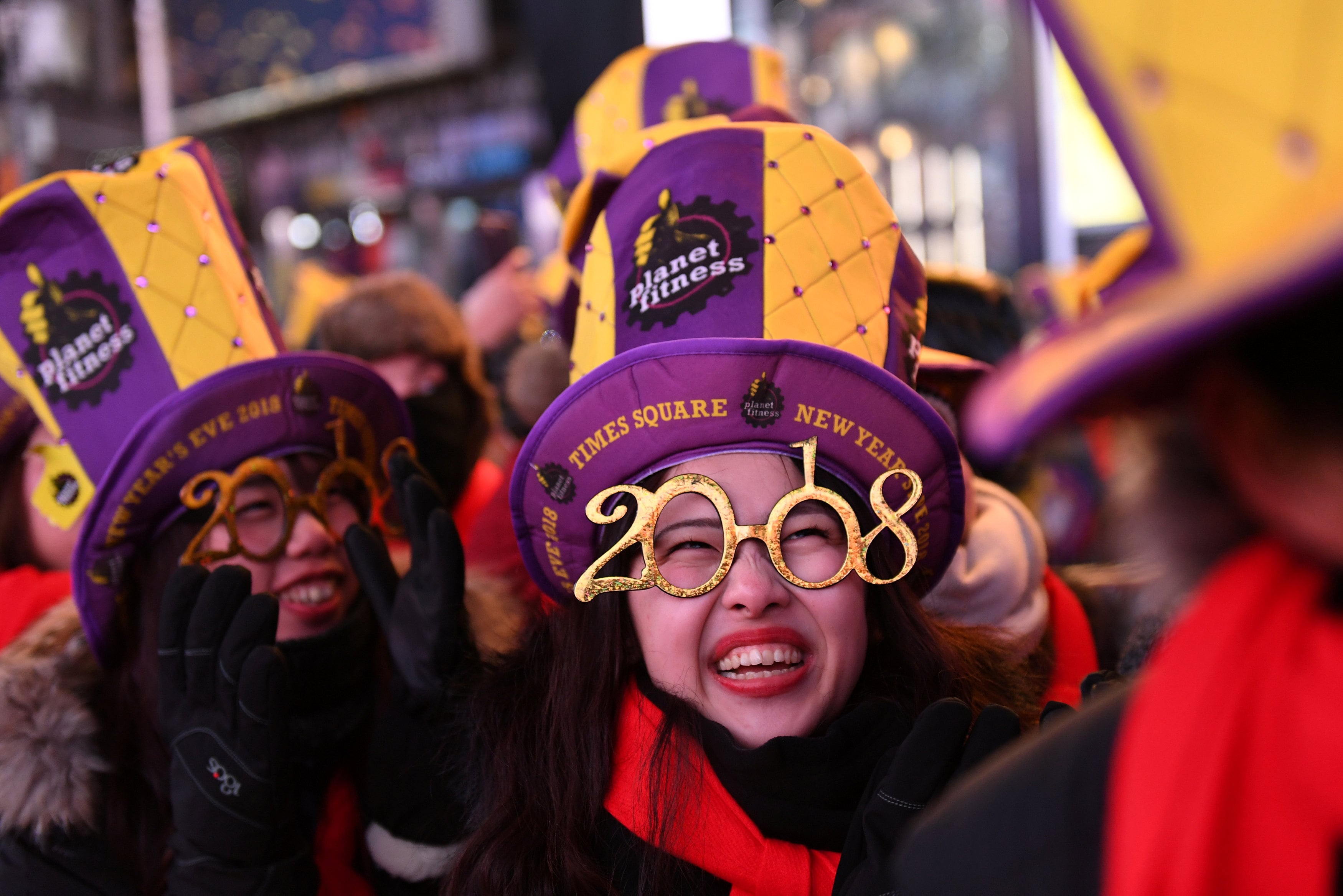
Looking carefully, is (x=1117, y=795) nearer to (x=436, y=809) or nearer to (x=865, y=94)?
(x=436, y=809)

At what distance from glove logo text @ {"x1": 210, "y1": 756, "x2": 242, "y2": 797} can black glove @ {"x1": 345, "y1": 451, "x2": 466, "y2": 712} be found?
28 cm

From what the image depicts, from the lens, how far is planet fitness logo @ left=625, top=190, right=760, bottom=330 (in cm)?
136

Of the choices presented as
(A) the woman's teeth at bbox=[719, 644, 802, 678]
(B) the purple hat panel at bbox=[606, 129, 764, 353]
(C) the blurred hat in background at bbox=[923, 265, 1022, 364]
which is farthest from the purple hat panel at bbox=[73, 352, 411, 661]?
(C) the blurred hat in background at bbox=[923, 265, 1022, 364]

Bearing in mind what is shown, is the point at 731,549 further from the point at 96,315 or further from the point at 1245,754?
the point at 96,315

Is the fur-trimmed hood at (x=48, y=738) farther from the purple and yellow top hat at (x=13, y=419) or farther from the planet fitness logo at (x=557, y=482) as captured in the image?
the planet fitness logo at (x=557, y=482)

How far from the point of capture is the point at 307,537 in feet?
5.48

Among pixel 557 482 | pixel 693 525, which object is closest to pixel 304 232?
pixel 557 482

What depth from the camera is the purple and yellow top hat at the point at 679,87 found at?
2.38 m

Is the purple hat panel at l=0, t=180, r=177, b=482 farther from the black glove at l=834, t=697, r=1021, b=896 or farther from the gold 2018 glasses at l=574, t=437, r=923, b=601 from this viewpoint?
the black glove at l=834, t=697, r=1021, b=896

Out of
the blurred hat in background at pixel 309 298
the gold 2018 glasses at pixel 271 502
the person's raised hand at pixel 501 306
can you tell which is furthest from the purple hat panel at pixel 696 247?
the blurred hat in background at pixel 309 298

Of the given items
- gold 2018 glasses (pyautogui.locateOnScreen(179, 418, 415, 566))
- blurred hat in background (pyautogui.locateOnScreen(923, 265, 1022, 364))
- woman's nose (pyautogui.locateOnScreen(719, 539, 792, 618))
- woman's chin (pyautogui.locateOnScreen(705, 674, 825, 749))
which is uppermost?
blurred hat in background (pyautogui.locateOnScreen(923, 265, 1022, 364))

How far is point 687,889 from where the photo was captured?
129cm

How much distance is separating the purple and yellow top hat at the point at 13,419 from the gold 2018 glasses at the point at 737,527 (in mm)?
1177

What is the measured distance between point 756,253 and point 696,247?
0.27ft
